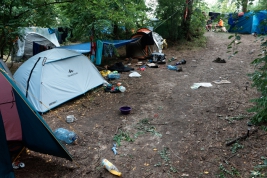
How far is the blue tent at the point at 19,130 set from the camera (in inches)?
→ 105

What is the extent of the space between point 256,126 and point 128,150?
2.14 meters

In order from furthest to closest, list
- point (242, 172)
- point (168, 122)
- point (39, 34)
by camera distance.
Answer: point (39, 34)
point (168, 122)
point (242, 172)

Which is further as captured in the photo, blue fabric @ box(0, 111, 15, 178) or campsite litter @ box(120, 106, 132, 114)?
campsite litter @ box(120, 106, 132, 114)

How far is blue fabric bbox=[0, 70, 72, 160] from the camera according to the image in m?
2.96

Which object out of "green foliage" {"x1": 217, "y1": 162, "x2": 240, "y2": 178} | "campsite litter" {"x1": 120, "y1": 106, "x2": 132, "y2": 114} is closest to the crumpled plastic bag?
"campsite litter" {"x1": 120, "y1": 106, "x2": 132, "y2": 114}

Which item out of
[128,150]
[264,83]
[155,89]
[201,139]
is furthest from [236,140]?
[155,89]

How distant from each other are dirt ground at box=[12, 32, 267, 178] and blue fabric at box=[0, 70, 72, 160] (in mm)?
230

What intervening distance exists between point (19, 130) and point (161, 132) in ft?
7.68

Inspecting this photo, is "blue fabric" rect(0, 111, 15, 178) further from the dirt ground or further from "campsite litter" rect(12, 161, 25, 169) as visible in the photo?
"campsite litter" rect(12, 161, 25, 169)

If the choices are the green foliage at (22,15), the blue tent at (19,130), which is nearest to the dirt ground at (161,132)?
the blue tent at (19,130)

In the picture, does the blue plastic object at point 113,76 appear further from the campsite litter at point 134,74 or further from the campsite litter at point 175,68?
the campsite litter at point 175,68

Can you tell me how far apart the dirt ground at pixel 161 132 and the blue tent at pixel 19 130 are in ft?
0.72

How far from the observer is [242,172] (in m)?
2.79

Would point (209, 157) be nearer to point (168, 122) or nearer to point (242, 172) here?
point (242, 172)
